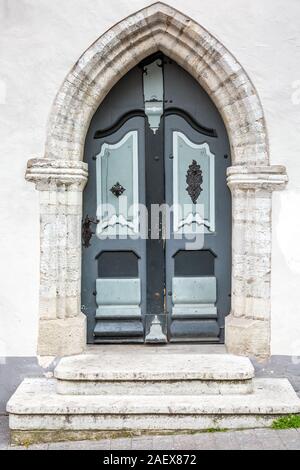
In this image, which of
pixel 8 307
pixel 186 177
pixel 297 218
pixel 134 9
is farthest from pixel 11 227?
pixel 297 218

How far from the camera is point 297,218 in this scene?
495 centimetres

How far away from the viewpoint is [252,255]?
16.3 feet

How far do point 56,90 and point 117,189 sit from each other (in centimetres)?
96

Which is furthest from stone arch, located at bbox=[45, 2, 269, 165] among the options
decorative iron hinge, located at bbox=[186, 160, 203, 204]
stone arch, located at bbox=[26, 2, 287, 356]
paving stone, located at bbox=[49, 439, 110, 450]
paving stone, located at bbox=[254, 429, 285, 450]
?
paving stone, located at bbox=[49, 439, 110, 450]

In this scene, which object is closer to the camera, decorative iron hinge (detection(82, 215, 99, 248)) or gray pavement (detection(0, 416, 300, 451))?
gray pavement (detection(0, 416, 300, 451))

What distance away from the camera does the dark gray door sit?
17.3ft

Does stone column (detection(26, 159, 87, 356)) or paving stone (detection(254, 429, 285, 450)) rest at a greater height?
stone column (detection(26, 159, 87, 356))

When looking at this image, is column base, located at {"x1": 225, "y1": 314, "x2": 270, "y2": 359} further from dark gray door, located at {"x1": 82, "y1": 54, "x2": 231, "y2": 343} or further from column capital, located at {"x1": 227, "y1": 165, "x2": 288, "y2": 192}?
column capital, located at {"x1": 227, "y1": 165, "x2": 288, "y2": 192}

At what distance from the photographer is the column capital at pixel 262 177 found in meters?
4.88

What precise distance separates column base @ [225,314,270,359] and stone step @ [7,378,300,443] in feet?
1.84

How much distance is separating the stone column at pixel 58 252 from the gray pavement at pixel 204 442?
2.80ft

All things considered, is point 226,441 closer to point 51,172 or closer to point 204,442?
point 204,442

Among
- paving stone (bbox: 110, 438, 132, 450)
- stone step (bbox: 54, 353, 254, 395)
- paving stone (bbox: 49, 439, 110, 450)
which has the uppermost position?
stone step (bbox: 54, 353, 254, 395)

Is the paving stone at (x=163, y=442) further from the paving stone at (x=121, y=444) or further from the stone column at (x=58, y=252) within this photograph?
the stone column at (x=58, y=252)
